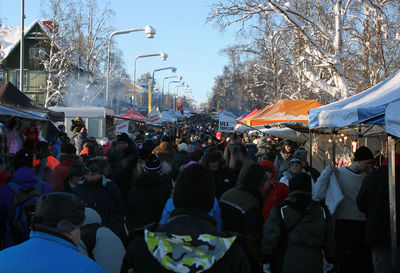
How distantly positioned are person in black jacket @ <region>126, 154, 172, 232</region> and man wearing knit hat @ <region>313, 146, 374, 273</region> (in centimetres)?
217

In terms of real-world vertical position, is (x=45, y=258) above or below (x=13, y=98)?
below

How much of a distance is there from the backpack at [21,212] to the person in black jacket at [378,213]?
→ 357cm

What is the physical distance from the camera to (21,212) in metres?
4.71

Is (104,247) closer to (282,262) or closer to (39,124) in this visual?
(282,262)

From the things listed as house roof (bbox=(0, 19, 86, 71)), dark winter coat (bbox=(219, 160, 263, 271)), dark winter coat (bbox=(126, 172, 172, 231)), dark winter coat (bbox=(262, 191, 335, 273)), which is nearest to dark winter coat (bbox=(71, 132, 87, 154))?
dark winter coat (bbox=(126, 172, 172, 231))

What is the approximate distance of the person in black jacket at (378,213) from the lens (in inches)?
209

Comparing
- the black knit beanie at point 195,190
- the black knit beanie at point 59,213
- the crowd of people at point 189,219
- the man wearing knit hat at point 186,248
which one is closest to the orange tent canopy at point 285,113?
the crowd of people at point 189,219

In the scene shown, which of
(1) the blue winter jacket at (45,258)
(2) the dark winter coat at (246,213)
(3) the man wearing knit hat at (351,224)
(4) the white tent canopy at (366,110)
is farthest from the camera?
(3) the man wearing knit hat at (351,224)

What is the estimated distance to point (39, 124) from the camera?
10992mm

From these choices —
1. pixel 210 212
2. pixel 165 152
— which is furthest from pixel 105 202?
pixel 165 152

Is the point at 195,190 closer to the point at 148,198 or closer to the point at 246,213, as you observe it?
the point at 246,213

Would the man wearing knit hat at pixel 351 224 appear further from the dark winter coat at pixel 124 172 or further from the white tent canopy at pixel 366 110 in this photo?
the dark winter coat at pixel 124 172

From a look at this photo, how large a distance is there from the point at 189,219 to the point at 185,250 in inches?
8.6

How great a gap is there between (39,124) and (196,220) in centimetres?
920
